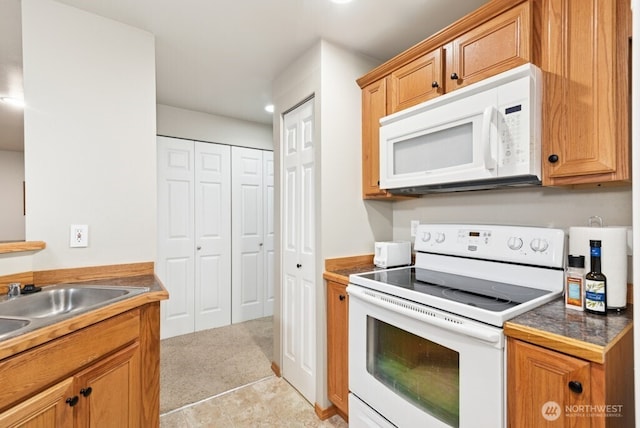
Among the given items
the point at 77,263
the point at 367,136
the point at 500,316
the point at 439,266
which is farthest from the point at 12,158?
the point at 500,316

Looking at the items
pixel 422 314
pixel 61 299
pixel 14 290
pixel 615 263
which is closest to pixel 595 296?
A: pixel 615 263

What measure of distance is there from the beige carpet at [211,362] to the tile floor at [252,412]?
0.31 ft

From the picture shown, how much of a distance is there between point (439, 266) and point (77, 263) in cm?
201

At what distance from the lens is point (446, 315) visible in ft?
3.90

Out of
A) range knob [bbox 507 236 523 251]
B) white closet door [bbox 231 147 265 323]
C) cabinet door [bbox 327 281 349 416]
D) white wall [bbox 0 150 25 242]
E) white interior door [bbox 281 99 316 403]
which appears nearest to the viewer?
range knob [bbox 507 236 523 251]

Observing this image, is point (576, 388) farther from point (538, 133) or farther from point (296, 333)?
point (296, 333)

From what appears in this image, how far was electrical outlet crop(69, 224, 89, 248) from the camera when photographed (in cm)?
162

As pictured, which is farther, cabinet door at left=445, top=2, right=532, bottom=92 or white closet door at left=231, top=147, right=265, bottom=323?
white closet door at left=231, top=147, right=265, bottom=323

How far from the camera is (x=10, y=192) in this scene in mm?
5223

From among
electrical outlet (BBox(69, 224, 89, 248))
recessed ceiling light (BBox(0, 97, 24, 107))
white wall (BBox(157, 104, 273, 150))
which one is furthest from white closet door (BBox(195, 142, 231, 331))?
recessed ceiling light (BBox(0, 97, 24, 107))

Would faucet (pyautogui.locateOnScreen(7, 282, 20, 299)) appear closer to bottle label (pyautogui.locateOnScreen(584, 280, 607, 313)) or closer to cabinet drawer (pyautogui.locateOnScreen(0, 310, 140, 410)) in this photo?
cabinet drawer (pyautogui.locateOnScreen(0, 310, 140, 410))

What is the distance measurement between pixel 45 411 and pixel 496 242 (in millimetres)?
1930

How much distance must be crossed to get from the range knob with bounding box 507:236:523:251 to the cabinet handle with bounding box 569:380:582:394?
701 mm

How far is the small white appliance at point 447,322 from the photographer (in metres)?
1.08
